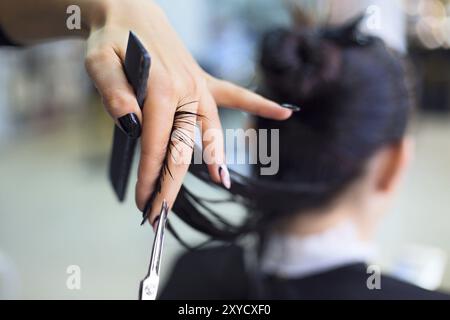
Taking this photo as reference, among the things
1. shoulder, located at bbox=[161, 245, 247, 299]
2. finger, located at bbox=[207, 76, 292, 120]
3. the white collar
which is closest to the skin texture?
finger, located at bbox=[207, 76, 292, 120]

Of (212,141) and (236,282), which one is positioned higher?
(212,141)

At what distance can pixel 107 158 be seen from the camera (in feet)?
2.17

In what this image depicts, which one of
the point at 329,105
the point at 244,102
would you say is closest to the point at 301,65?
the point at 329,105

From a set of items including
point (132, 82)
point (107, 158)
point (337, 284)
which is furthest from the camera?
point (337, 284)

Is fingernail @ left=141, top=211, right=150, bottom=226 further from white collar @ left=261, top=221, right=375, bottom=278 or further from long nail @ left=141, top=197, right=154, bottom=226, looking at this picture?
white collar @ left=261, top=221, right=375, bottom=278

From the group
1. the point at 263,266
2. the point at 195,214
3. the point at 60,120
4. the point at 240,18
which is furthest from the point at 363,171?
the point at 60,120

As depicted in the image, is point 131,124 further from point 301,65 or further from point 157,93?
point 301,65

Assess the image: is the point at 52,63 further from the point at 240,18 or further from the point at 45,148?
the point at 240,18

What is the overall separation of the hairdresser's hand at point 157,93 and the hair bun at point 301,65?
444 millimetres

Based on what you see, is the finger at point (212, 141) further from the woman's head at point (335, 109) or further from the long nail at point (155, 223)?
the woman's head at point (335, 109)

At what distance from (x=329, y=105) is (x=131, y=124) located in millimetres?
578

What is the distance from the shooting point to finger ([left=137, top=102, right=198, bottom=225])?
296mm

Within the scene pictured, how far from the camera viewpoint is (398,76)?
780 millimetres

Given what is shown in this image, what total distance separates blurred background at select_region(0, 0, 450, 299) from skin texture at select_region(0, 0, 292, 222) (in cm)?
3
